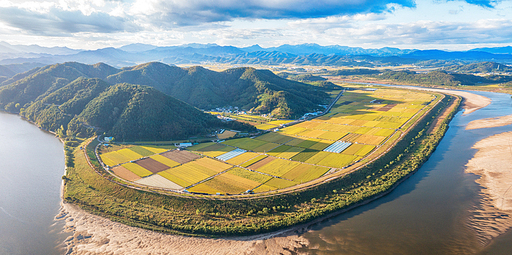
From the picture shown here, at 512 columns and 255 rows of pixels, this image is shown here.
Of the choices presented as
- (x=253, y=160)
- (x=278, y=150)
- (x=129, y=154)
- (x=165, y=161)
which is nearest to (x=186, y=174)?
(x=165, y=161)

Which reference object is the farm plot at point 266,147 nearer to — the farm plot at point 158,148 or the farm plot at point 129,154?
the farm plot at point 158,148

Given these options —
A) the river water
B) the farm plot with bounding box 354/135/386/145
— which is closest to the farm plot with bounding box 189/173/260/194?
the river water

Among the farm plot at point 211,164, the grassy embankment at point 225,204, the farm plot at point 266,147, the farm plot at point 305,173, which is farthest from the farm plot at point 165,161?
the farm plot at point 305,173

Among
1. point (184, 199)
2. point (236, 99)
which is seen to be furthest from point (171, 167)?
point (236, 99)

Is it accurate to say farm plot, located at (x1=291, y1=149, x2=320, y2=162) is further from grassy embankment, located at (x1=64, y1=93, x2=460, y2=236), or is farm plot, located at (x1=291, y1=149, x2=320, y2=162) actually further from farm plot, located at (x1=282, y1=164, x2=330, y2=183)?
grassy embankment, located at (x1=64, y1=93, x2=460, y2=236)

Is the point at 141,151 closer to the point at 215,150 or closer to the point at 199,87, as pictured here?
the point at 215,150

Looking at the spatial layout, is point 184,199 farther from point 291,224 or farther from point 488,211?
point 488,211

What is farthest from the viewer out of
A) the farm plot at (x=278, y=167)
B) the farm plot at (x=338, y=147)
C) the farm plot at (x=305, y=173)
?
the farm plot at (x=338, y=147)
